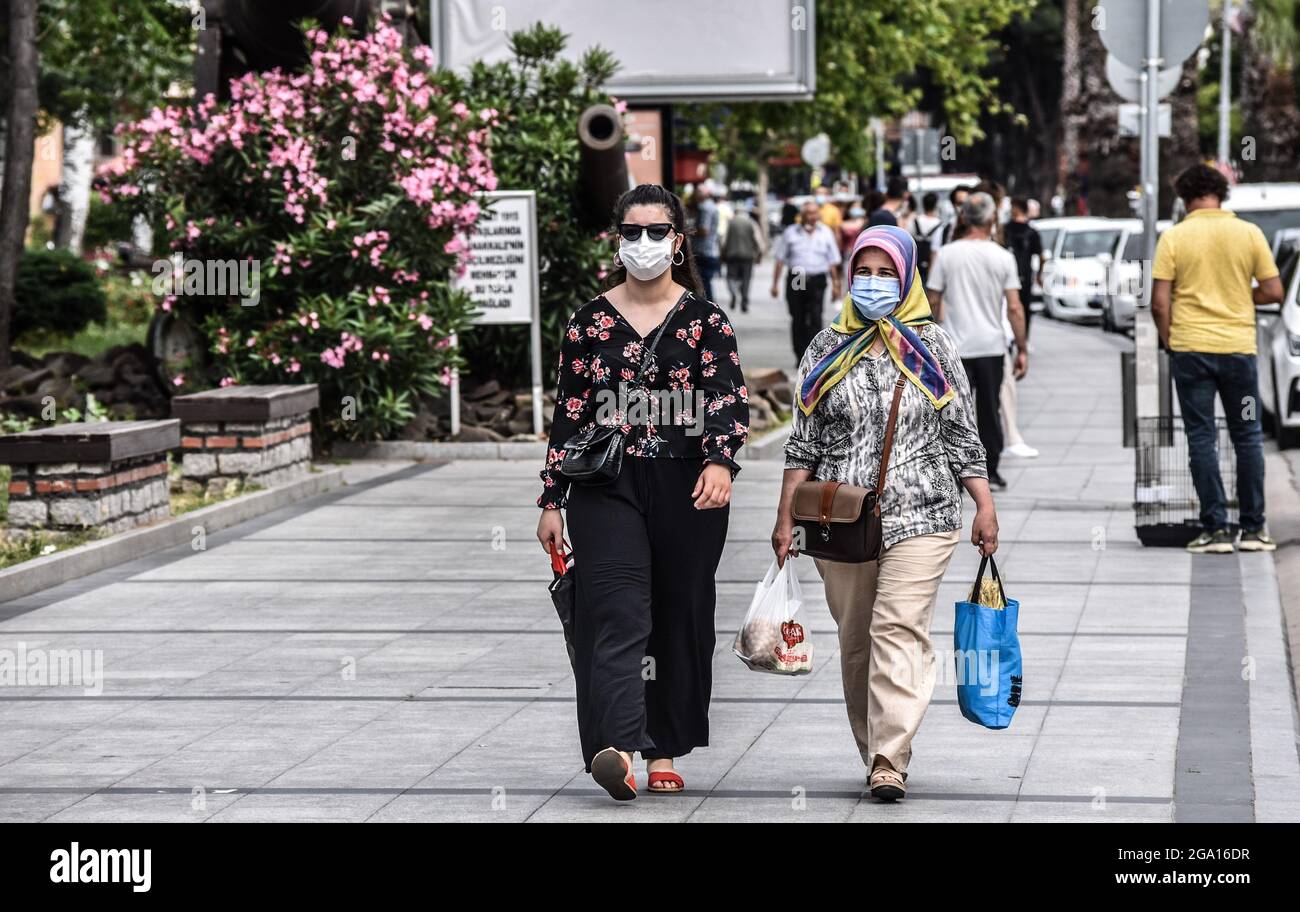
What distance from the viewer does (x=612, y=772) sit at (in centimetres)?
598

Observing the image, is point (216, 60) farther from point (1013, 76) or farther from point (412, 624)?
point (1013, 76)

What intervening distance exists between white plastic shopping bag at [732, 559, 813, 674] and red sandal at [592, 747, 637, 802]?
1.58 ft

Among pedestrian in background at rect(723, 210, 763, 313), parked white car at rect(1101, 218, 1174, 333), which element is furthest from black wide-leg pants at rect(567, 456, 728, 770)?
pedestrian in background at rect(723, 210, 763, 313)

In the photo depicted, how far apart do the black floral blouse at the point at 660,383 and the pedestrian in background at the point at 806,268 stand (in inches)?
583

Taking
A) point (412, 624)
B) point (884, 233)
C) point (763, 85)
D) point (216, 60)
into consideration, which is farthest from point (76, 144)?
point (884, 233)

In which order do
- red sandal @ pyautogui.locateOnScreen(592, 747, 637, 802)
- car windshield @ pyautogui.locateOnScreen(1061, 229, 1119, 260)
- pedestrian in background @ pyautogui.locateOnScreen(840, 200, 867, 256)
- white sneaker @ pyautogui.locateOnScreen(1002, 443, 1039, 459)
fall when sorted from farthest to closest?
car windshield @ pyautogui.locateOnScreen(1061, 229, 1119, 260) < pedestrian in background @ pyautogui.locateOnScreen(840, 200, 867, 256) < white sneaker @ pyautogui.locateOnScreen(1002, 443, 1039, 459) < red sandal @ pyautogui.locateOnScreen(592, 747, 637, 802)

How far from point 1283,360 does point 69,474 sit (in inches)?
349

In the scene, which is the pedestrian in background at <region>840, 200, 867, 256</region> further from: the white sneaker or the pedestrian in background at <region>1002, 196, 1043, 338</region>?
the white sneaker

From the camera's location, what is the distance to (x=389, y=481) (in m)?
14.4

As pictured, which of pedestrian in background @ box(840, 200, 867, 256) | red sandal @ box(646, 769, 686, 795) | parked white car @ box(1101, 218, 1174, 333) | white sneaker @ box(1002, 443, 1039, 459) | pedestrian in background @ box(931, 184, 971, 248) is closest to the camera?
red sandal @ box(646, 769, 686, 795)

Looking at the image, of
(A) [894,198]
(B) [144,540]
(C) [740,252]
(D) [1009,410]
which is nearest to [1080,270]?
(C) [740,252]

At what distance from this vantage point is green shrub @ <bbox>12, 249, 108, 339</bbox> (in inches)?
960

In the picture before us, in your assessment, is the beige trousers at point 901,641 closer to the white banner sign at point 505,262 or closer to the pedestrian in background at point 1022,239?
the white banner sign at point 505,262
